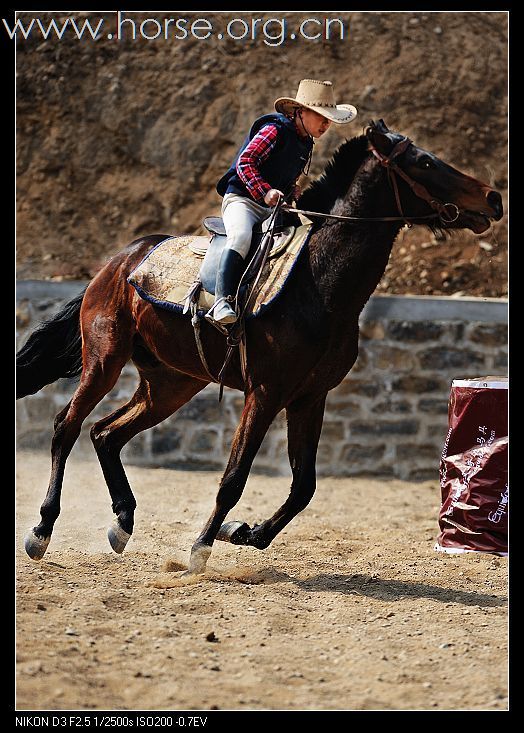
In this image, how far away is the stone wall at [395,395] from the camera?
30.7 ft

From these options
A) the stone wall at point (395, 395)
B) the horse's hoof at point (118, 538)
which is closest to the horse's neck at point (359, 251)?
the horse's hoof at point (118, 538)

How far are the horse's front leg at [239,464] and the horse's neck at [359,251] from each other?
2.26 ft

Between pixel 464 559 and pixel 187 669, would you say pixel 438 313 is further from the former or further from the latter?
pixel 187 669

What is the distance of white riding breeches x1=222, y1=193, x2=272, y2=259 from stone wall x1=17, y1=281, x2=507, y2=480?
3.94 meters

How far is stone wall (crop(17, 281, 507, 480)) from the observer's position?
30.7 feet

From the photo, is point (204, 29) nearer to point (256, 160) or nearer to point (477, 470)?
point (256, 160)

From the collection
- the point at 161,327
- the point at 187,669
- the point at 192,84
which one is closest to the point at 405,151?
the point at 161,327

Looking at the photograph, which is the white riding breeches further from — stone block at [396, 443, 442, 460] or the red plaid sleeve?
stone block at [396, 443, 442, 460]

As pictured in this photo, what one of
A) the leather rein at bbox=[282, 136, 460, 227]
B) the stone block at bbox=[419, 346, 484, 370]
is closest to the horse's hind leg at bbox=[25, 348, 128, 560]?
the leather rein at bbox=[282, 136, 460, 227]

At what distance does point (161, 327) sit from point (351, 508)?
118 inches

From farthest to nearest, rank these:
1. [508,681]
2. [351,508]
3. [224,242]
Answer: [351,508], [224,242], [508,681]

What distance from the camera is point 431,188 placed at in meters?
5.13

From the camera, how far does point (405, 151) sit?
5.15 meters

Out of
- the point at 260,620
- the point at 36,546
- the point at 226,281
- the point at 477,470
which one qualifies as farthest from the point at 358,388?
the point at 260,620
